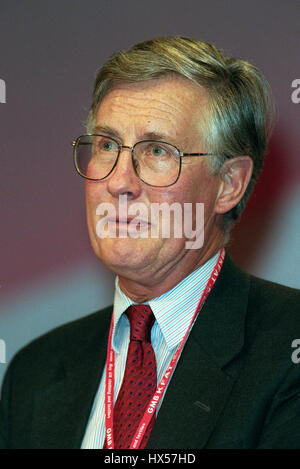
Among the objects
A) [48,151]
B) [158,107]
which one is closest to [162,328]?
[158,107]

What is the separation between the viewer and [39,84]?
3047 millimetres

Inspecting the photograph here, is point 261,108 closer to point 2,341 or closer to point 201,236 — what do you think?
point 201,236

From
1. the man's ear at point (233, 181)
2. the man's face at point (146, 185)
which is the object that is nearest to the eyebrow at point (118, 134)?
the man's face at point (146, 185)

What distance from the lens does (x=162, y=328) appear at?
A: 2.25 m

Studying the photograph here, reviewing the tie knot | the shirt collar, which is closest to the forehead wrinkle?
the shirt collar

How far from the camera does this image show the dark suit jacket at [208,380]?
199 centimetres

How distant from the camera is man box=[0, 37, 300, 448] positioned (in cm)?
211

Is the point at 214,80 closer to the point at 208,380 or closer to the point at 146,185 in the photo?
the point at 146,185

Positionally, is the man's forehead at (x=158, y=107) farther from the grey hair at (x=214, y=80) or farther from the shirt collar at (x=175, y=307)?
the shirt collar at (x=175, y=307)

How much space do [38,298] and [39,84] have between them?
0.94 meters

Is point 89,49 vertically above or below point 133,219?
above
